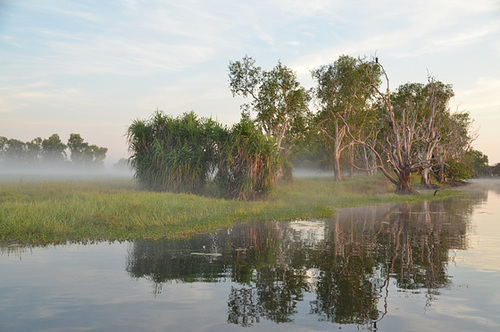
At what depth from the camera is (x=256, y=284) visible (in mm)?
8555

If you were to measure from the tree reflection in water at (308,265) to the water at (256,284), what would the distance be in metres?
0.03

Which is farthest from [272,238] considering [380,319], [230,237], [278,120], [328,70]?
[328,70]

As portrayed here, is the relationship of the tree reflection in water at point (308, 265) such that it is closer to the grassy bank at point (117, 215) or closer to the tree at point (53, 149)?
the grassy bank at point (117, 215)

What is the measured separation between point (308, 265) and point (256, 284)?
82.2 inches

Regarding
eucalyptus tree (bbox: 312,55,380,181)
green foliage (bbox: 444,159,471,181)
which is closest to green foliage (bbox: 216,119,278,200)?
eucalyptus tree (bbox: 312,55,380,181)

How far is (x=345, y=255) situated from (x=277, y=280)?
3.26m

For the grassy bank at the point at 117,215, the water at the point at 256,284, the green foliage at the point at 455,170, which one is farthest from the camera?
the green foliage at the point at 455,170

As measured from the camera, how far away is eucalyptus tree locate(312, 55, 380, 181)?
4859 cm

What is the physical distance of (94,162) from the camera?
104m

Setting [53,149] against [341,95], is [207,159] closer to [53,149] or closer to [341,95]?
[341,95]

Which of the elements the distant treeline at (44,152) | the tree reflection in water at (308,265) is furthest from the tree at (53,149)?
the tree reflection in water at (308,265)

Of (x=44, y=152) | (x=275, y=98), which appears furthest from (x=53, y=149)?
(x=275, y=98)

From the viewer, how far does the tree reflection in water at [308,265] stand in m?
7.35

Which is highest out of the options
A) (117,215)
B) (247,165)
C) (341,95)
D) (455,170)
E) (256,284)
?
(341,95)
